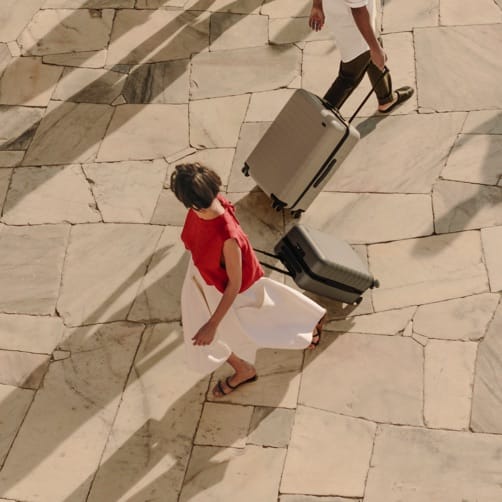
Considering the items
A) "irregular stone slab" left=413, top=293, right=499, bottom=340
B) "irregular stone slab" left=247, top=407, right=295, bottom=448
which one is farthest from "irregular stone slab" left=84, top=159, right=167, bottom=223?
"irregular stone slab" left=413, top=293, right=499, bottom=340

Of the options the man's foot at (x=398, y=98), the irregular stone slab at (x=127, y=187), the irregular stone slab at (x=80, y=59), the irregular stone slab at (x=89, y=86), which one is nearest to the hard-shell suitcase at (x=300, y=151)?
the irregular stone slab at (x=127, y=187)

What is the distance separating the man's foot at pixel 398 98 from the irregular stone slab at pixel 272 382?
92.3 inches

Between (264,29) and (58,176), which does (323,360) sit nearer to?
(58,176)

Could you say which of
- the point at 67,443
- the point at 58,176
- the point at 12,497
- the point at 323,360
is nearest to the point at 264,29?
the point at 58,176

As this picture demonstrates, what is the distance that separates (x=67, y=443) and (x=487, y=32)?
5.01 metres

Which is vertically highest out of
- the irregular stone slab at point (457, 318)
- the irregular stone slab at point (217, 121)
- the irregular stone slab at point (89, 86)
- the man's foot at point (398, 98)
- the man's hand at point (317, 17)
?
the man's hand at point (317, 17)

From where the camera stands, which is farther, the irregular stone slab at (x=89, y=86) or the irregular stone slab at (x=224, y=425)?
the irregular stone slab at (x=89, y=86)

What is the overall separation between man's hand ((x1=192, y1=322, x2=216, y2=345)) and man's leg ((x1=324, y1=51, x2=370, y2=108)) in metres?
2.45

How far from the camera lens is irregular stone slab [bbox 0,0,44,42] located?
7.48 meters

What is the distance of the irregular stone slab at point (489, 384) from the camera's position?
4613mm

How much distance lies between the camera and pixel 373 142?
6.05 meters

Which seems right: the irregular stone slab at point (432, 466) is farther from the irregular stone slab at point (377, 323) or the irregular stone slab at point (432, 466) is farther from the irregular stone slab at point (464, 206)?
the irregular stone slab at point (464, 206)

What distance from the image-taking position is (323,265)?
15.4ft

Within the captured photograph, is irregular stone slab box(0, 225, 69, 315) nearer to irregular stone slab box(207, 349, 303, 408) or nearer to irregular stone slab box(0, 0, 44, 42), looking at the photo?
irregular stone slab box(207, 349, 303, 408)
